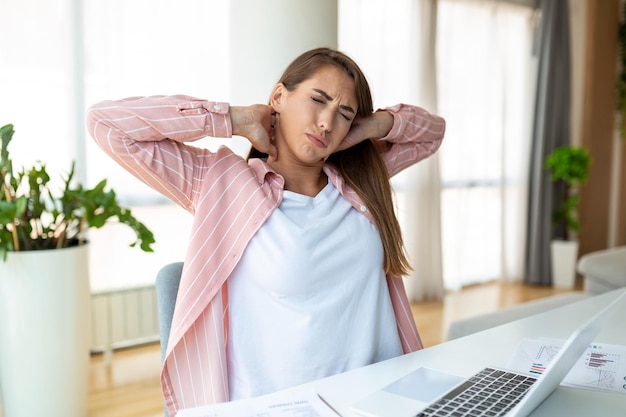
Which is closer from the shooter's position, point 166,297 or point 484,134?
point 166,297

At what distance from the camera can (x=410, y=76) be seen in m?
4.64

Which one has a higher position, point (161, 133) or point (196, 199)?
point (161, 133)

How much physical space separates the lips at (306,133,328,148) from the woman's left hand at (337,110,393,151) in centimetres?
14

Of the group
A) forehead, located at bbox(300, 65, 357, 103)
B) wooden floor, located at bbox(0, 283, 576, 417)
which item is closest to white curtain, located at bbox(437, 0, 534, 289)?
wooden floor, located at bbox(0, 283, 576, 417)

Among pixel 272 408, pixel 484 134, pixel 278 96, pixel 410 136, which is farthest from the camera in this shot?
pixel 484 134

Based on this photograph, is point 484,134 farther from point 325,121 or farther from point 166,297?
point 166,297

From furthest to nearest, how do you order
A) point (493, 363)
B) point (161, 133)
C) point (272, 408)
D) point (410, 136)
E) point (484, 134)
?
point (484, 134) < point (410, 136) < point (161, 133) < point (493, 363) < point (272, 408)

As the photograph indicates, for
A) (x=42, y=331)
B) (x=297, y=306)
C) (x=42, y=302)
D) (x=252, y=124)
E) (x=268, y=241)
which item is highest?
(x=252, y=124)

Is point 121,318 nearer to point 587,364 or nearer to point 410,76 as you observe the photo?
point 410,76

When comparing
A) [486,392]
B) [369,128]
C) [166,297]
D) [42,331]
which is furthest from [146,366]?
[486,392]

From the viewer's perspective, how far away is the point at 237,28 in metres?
2.66

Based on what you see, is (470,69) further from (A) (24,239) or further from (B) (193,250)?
(B) (193,250)

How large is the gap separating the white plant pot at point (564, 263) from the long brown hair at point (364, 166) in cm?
423

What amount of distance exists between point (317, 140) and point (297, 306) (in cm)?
37
